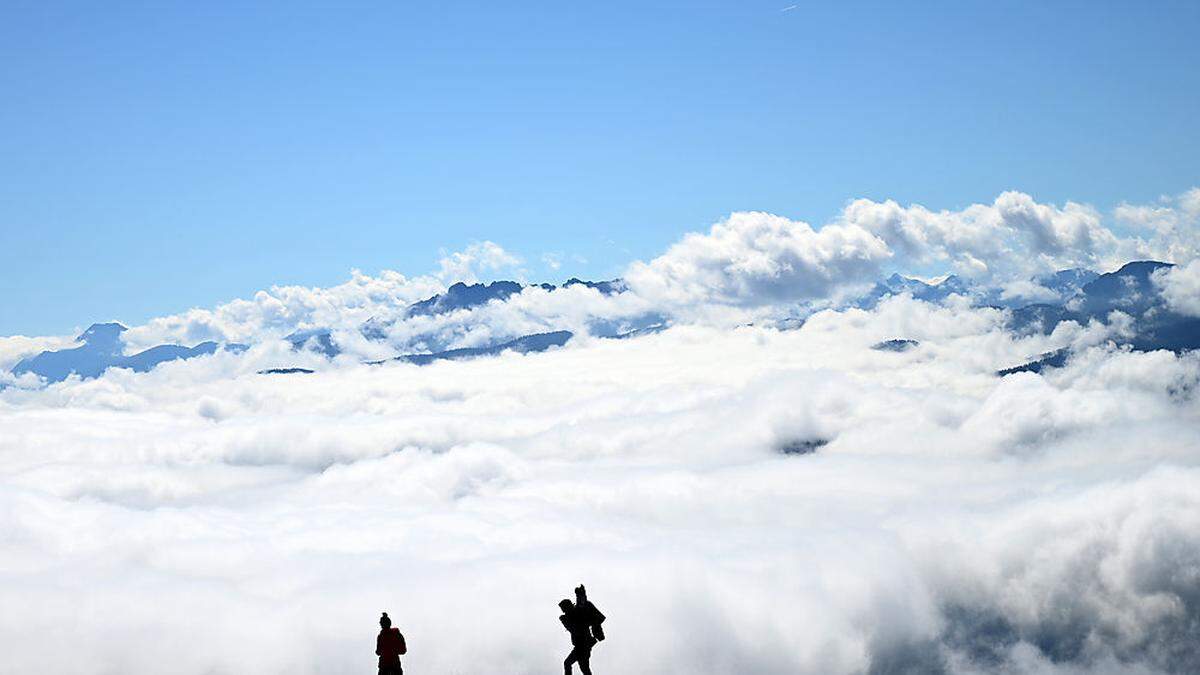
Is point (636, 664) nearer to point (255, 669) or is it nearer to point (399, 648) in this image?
point (255, 669)

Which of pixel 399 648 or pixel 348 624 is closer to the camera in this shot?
pixel 399 648

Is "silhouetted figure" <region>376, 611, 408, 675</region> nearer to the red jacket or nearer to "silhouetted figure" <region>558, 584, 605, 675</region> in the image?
the red jacket

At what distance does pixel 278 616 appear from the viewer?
583 ft

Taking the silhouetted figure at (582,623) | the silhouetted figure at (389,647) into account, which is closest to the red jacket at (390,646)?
the silhouetted figure at (389,647)

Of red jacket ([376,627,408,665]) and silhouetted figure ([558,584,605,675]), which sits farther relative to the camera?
silhouetted figure ([558,584,605,675])

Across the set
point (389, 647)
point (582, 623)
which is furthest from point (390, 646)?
point (582, 623)

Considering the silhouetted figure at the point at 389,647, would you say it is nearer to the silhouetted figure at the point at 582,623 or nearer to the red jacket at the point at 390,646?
the red jacket at the point at 390,646

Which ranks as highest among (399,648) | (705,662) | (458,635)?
(399,648)

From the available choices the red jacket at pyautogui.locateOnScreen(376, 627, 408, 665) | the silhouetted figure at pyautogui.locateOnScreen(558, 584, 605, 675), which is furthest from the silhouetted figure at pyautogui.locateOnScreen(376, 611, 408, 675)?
the silhouetted figure at pyautogui.locateOnScreen(558, 584, 605, 675)

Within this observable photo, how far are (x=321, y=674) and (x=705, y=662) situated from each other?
3460 inches

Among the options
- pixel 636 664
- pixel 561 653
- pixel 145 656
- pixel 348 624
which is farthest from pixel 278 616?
pixel 636 664

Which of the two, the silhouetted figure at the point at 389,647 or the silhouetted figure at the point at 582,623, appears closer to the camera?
the silhouetted figure at the point at 389,647

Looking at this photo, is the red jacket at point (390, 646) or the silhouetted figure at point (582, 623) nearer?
the red jacket at point (390, 646)

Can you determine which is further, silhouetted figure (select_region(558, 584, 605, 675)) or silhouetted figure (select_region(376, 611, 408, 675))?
silhouetted figure (select_region(558, 584, 605, 675))
